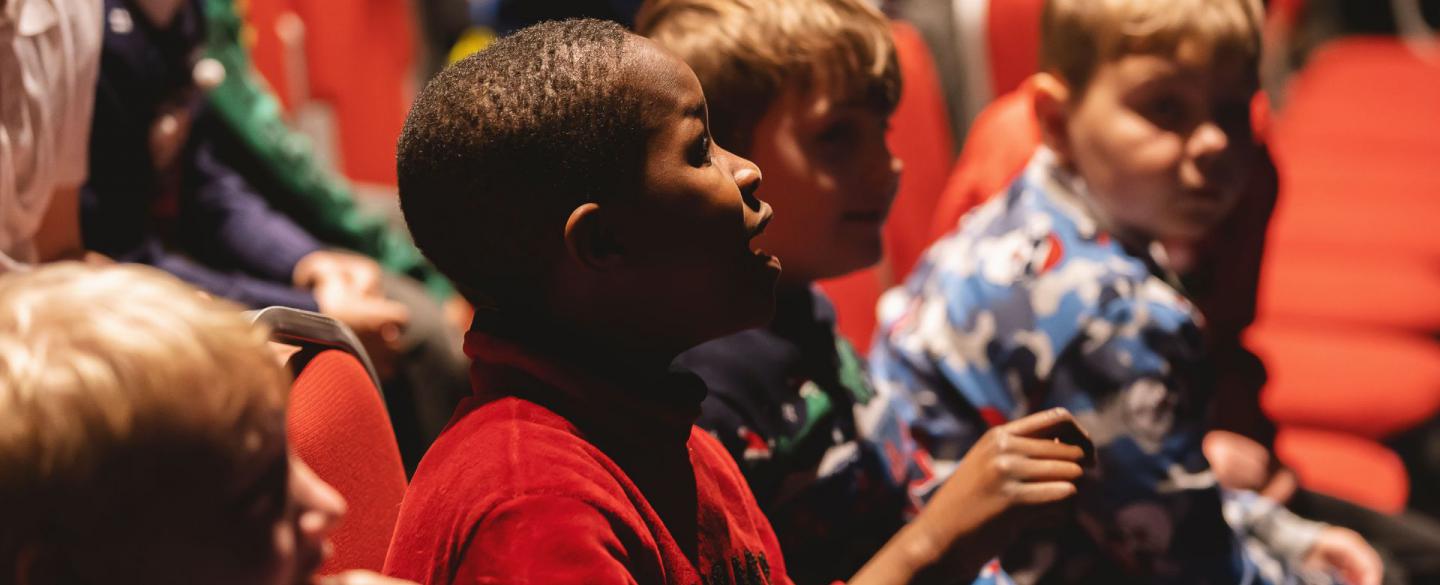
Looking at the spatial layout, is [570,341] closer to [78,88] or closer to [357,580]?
[357,580]

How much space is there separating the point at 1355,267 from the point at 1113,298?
6.48ft

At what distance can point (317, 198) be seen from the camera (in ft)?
6.89

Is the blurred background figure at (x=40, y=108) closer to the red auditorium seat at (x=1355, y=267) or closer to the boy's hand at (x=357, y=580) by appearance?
the boy's hand at (x=357, y=580)

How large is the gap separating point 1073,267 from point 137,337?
966mm

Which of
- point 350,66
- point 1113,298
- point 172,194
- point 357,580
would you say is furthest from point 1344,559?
point 350,66

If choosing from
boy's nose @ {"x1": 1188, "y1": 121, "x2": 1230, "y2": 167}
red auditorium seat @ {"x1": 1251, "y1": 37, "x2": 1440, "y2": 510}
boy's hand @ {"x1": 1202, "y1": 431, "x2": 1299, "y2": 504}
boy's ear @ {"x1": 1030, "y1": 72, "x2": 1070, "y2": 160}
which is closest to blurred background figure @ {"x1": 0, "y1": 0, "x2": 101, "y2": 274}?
boy's ear @ {"x1": 1030, "y1": 72, "x2": 1070, "y2": 160}

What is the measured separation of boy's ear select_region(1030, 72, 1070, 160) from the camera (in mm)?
1466

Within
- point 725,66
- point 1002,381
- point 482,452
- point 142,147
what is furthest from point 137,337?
point 142,147

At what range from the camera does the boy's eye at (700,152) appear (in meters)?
0.86

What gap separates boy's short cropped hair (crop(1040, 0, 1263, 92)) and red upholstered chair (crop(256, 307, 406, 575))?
2.47 ft

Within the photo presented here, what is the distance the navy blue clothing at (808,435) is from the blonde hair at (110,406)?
56 cm

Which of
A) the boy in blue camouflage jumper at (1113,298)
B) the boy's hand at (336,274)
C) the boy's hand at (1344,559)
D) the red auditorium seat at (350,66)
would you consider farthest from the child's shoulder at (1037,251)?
the red auditorium seat at (350,66)

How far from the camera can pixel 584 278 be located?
0.84 metres

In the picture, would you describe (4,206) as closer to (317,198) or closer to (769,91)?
(769,91)
